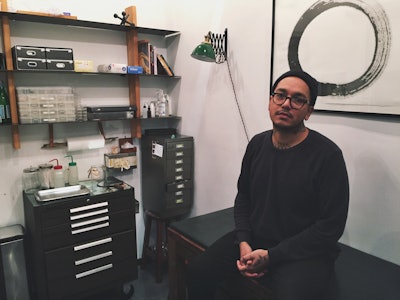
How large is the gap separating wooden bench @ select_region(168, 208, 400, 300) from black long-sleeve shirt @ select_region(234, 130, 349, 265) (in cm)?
15

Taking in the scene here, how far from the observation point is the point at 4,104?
2.22m

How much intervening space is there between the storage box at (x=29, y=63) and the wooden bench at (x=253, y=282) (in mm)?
1414

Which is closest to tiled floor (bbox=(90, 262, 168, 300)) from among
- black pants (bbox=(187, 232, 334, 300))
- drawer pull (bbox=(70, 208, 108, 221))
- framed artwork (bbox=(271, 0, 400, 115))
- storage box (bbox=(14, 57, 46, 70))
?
drawer pull (bbox=(70, 208, 108, 221))

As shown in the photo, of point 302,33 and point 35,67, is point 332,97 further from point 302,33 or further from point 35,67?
point 35,67

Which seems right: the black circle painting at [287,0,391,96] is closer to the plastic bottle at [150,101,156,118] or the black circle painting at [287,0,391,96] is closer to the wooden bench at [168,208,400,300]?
the wooden bench at [168,208,400,300]

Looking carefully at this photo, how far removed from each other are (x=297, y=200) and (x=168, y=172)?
1.39 meters

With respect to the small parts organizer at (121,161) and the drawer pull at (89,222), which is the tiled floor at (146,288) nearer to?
the drawer pull at (89,222)

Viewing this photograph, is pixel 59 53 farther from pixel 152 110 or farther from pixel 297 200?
pixel 297 200

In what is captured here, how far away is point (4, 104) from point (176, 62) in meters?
1.40

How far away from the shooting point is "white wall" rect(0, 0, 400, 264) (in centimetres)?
160

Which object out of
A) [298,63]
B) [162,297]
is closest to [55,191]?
[162,297]

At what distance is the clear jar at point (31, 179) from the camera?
241cm

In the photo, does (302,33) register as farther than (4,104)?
No

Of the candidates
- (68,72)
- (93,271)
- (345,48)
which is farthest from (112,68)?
(345,48)
